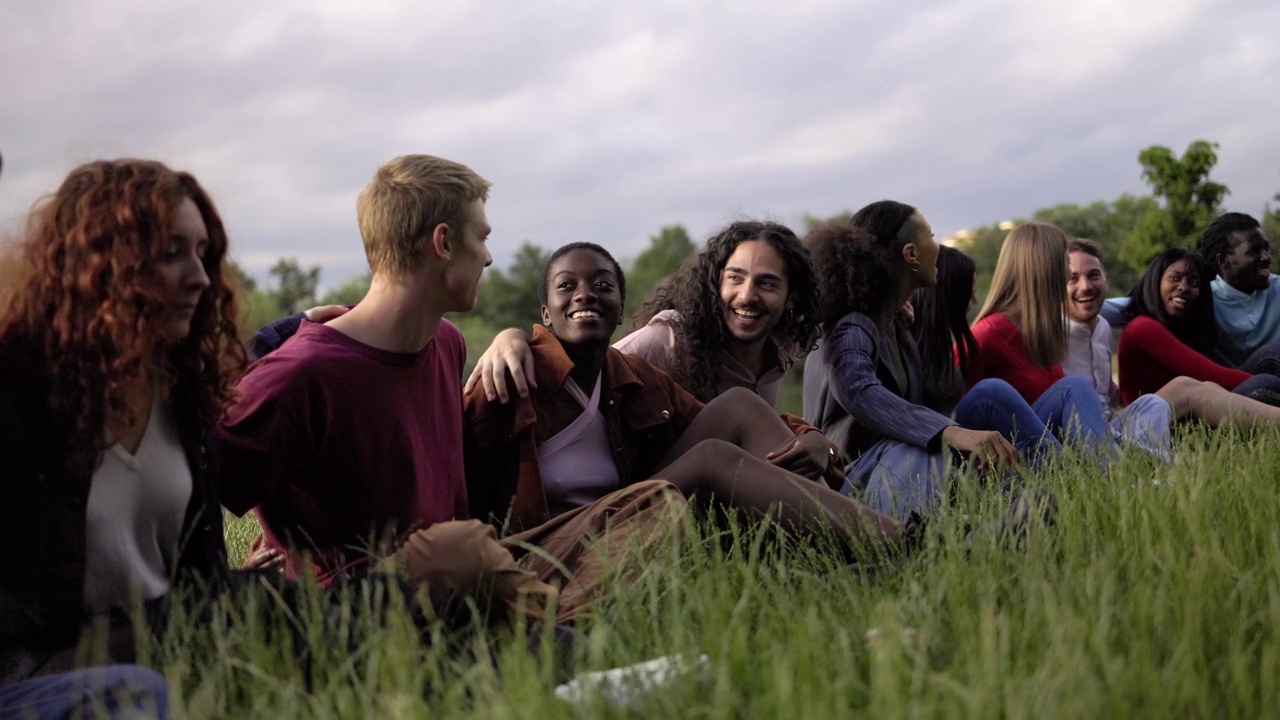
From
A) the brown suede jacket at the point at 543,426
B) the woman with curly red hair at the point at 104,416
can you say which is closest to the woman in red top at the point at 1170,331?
the brown suede jacket at the point at 543,426

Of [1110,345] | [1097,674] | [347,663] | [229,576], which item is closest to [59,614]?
[229,576]

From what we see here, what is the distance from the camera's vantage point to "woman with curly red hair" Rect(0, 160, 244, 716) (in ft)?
9.02

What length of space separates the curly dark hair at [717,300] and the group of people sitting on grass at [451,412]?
0.01 m

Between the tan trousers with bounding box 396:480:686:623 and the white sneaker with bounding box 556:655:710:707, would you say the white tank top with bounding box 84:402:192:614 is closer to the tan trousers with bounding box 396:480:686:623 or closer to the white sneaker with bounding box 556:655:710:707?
the tan trousers with bounding box 396:480:686:623

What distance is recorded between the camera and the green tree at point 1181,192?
2309 cm

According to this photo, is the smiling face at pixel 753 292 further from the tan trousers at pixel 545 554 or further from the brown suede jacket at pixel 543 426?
the tan trousers at pixel 545 554

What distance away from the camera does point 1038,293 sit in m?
6.61

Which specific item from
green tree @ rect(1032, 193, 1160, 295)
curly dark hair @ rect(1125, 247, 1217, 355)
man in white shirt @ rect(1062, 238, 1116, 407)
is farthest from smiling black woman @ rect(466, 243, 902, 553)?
green tree @ rect(1032, 193, 1160, 295)

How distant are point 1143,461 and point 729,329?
1706mm

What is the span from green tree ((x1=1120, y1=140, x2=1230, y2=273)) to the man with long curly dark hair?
19310 millimetres

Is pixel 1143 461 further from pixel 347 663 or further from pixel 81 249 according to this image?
pixel 81 249

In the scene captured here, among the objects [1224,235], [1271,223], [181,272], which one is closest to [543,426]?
[181,272]

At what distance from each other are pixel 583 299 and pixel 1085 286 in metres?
3.78

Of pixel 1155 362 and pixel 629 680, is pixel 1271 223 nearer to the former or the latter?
pixel 1155 362
